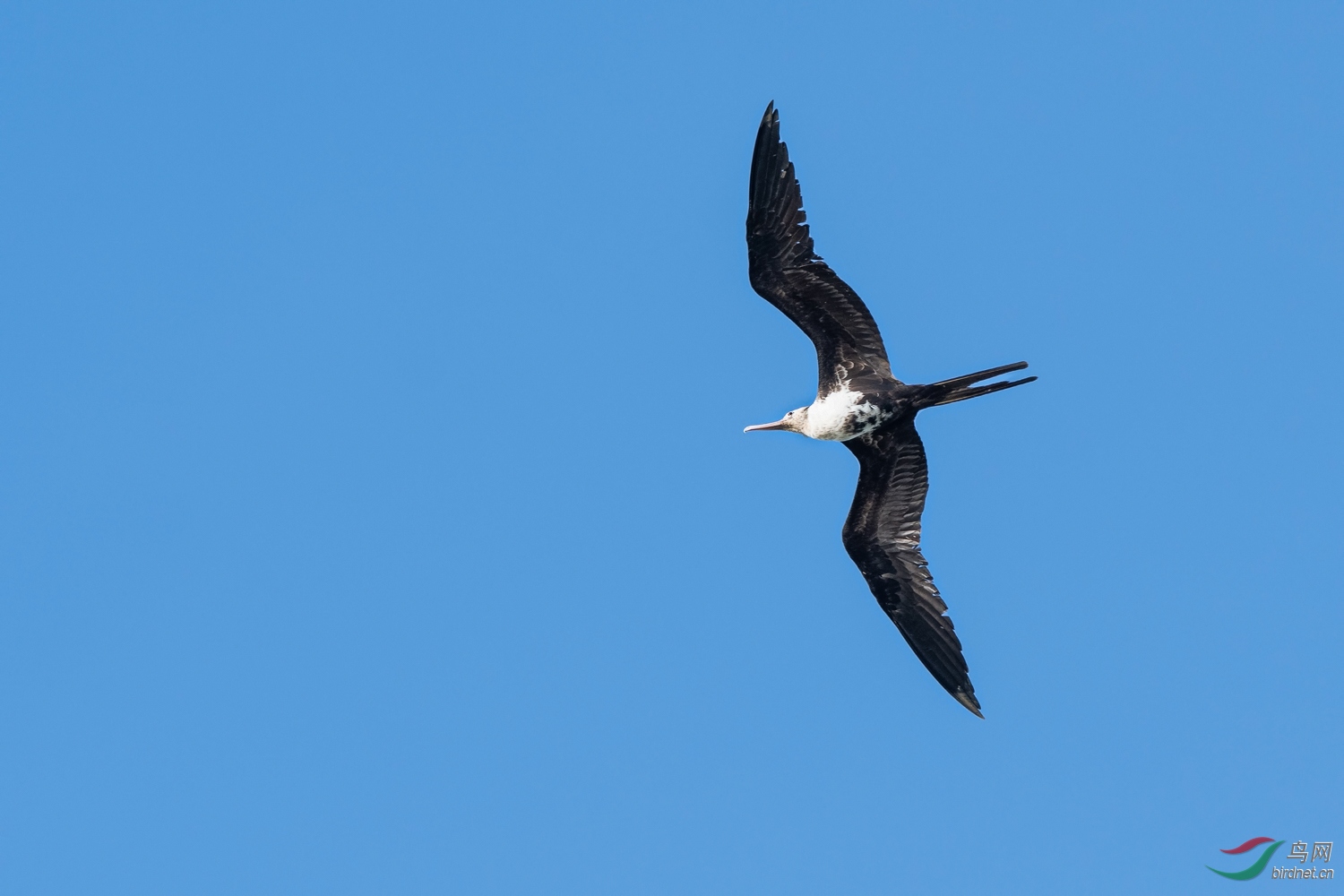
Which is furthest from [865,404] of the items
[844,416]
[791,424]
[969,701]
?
[969,701]

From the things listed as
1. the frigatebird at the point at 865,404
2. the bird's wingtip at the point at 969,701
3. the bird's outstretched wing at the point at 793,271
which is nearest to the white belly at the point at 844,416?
the frigatebird at the point at 865,404

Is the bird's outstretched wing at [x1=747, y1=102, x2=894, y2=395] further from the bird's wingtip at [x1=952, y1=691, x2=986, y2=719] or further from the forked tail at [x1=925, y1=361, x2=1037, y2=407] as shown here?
the bird's wingtip at [x1=952, y1=691, x2=986, y2=719]

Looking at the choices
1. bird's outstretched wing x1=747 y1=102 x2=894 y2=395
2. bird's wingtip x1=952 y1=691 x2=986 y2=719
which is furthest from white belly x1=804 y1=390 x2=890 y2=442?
bird's wingtip x1=952 y1=691 x2=986 y2=719

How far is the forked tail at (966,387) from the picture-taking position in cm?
1998

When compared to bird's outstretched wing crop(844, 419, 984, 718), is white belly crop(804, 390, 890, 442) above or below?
above

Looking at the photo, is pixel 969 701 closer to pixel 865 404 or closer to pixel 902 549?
pixel 902 549

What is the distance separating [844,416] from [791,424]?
1336 millimetres

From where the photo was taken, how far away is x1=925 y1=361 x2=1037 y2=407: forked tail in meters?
20.0

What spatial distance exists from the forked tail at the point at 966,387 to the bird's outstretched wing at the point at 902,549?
3.22 feet

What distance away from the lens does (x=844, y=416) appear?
70.3 ft

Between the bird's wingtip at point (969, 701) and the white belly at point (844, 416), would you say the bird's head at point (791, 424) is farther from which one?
the bird's wingtip at point (969, 701)

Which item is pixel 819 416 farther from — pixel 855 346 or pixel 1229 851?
pixel 1229 851

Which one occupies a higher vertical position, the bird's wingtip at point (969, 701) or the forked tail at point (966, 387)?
the forked tail at point (966, 387)

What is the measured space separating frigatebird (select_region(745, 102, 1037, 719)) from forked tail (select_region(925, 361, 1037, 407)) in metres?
0.01
